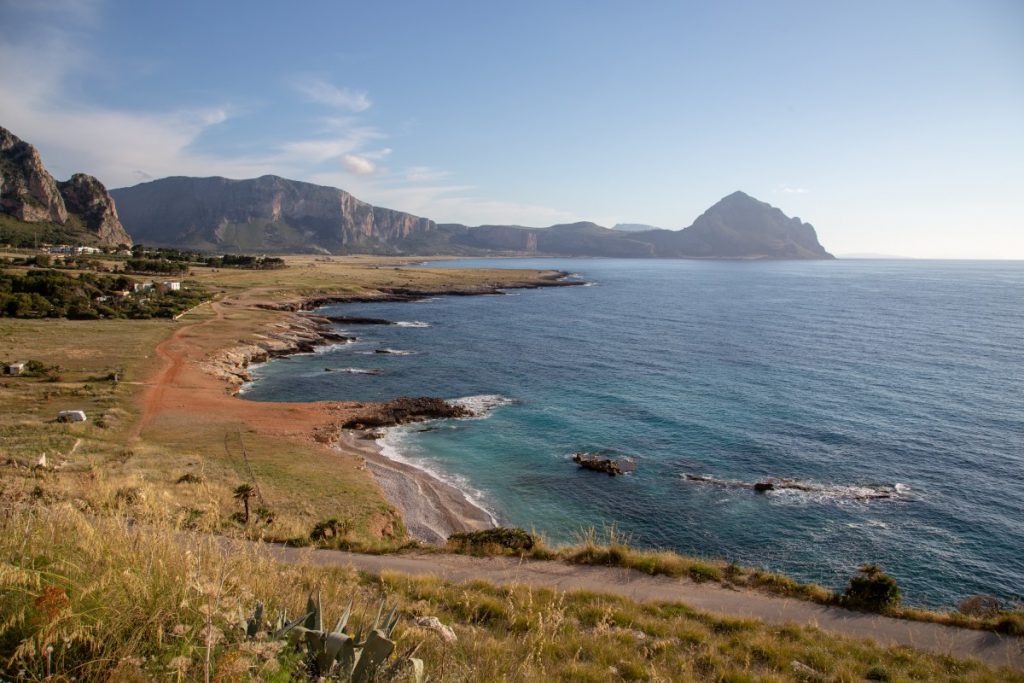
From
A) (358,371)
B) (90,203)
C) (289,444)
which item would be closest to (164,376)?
(358,371)

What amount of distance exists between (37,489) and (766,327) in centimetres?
8646

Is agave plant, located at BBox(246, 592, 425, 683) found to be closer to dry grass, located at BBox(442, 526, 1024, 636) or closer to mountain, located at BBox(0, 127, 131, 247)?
dry grass, located at BBox(442, 526, 1024, 636)

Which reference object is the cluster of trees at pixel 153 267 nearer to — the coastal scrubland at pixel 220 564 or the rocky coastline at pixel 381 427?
the rocky coastline at pixel 381 427

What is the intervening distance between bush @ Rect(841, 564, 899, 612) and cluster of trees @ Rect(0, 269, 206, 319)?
7757 cm

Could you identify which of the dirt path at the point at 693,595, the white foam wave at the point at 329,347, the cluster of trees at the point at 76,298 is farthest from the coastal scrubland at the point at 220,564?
the cluster of trees at the point at 76,298

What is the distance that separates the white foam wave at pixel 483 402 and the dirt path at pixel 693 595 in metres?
26.7

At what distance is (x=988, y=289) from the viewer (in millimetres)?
150250

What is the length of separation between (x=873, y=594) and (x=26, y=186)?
221 meters

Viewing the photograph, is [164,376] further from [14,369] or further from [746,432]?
[746,432]

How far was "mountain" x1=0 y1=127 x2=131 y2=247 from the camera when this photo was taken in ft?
513

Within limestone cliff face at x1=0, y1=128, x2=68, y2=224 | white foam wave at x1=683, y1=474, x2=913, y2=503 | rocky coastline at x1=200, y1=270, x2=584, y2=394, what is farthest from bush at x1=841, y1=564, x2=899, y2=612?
limestone cliff face at x1=0, y1=128, x2=68, y2=224

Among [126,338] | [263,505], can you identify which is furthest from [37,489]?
[126,338]

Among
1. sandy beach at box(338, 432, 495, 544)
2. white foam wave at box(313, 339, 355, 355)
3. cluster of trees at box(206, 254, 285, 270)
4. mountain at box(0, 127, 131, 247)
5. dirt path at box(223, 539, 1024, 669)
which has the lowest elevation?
sandy beach at box(338, 432, 495, 544)

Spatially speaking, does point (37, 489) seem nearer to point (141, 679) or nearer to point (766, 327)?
point (141, 679)
